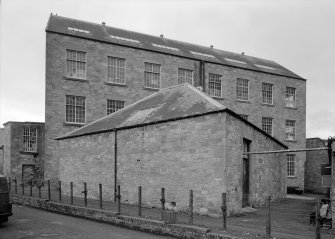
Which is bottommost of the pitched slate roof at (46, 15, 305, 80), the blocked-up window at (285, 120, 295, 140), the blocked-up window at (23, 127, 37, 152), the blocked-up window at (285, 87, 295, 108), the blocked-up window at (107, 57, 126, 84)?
the blocked-up window at (23, 127, 37, 152)

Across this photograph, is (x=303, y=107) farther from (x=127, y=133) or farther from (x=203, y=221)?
(x=203, y=221)

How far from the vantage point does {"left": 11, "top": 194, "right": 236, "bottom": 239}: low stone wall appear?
414 inches

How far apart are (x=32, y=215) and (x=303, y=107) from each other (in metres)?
30.0

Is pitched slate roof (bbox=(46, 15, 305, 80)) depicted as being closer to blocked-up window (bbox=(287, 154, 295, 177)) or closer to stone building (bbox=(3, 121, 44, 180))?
stone building (bbox=(3, 121, 44, 180))

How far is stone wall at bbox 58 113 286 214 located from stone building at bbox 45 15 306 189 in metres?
5.56

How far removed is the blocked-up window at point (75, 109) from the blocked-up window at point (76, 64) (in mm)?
1578

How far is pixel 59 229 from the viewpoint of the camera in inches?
474

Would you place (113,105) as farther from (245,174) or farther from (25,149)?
(245,174)

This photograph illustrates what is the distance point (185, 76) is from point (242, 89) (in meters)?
5.98

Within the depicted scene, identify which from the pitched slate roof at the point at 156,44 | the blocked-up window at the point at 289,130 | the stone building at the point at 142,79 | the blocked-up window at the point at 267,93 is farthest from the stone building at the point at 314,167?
the pitched slate roof at the point at 156,44

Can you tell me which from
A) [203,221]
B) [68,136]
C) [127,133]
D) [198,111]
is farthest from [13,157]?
[203,221]

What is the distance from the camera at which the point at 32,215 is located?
15305mm

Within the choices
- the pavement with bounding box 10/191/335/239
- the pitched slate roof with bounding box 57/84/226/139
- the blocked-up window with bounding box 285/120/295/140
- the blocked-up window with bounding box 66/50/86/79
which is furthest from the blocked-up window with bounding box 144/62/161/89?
the pavement with bounding box 10/191/335/239

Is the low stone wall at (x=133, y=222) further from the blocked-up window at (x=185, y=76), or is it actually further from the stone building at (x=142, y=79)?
the blocked-up window at (x=185, y=76)
